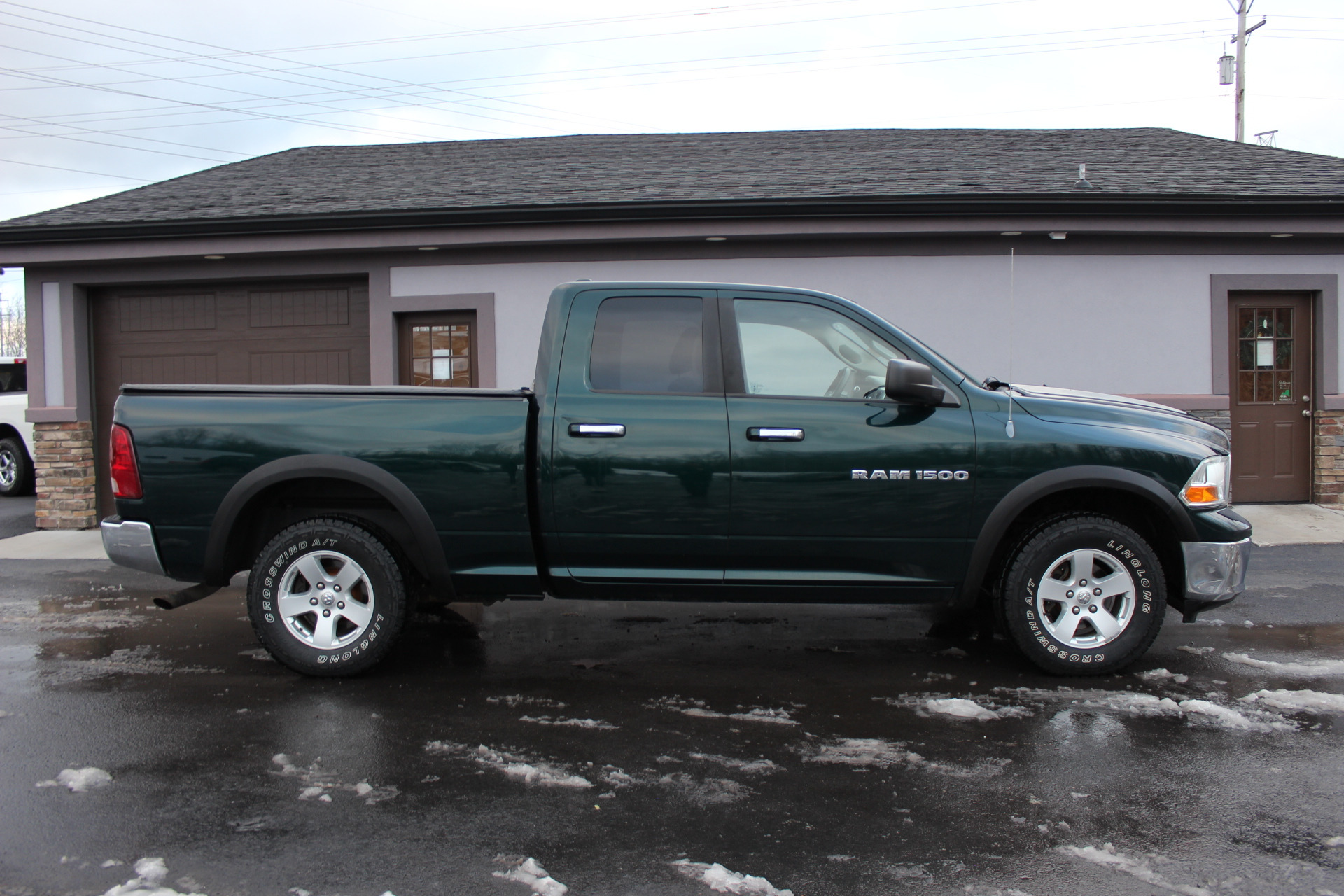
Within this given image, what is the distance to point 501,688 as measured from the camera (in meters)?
4.55

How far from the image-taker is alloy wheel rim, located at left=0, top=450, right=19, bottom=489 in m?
13.9

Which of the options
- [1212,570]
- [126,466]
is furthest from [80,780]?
[1212,570]

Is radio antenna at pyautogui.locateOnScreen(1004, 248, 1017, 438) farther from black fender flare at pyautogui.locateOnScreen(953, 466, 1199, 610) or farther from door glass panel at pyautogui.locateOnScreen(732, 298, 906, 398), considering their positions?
door glass panel at pyautogui.locateOnScreen(732, 298, 906, 398)

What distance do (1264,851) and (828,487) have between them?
7.22 feet

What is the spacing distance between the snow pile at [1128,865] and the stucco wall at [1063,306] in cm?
714

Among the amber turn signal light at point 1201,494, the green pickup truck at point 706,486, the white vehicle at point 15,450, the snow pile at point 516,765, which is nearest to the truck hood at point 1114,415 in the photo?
the green pickup truck at point 706,486

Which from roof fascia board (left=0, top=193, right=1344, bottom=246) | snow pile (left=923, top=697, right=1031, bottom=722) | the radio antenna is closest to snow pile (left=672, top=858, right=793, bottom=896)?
snow pile (left=923, top=697, right=1031, bottom=722)

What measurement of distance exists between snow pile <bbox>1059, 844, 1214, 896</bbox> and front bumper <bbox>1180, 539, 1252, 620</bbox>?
6.74 ft

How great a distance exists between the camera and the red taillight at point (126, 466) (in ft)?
15.2

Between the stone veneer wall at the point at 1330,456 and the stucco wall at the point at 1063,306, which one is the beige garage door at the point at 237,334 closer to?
the stucco wall at the point at 1063,306

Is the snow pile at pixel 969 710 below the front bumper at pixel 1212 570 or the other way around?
below

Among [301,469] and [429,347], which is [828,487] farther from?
[429,347]

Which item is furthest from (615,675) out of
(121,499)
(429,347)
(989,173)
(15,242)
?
(15,242)

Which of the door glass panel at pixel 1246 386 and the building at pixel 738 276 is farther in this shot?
the door glass panel at pixel 1246 386
